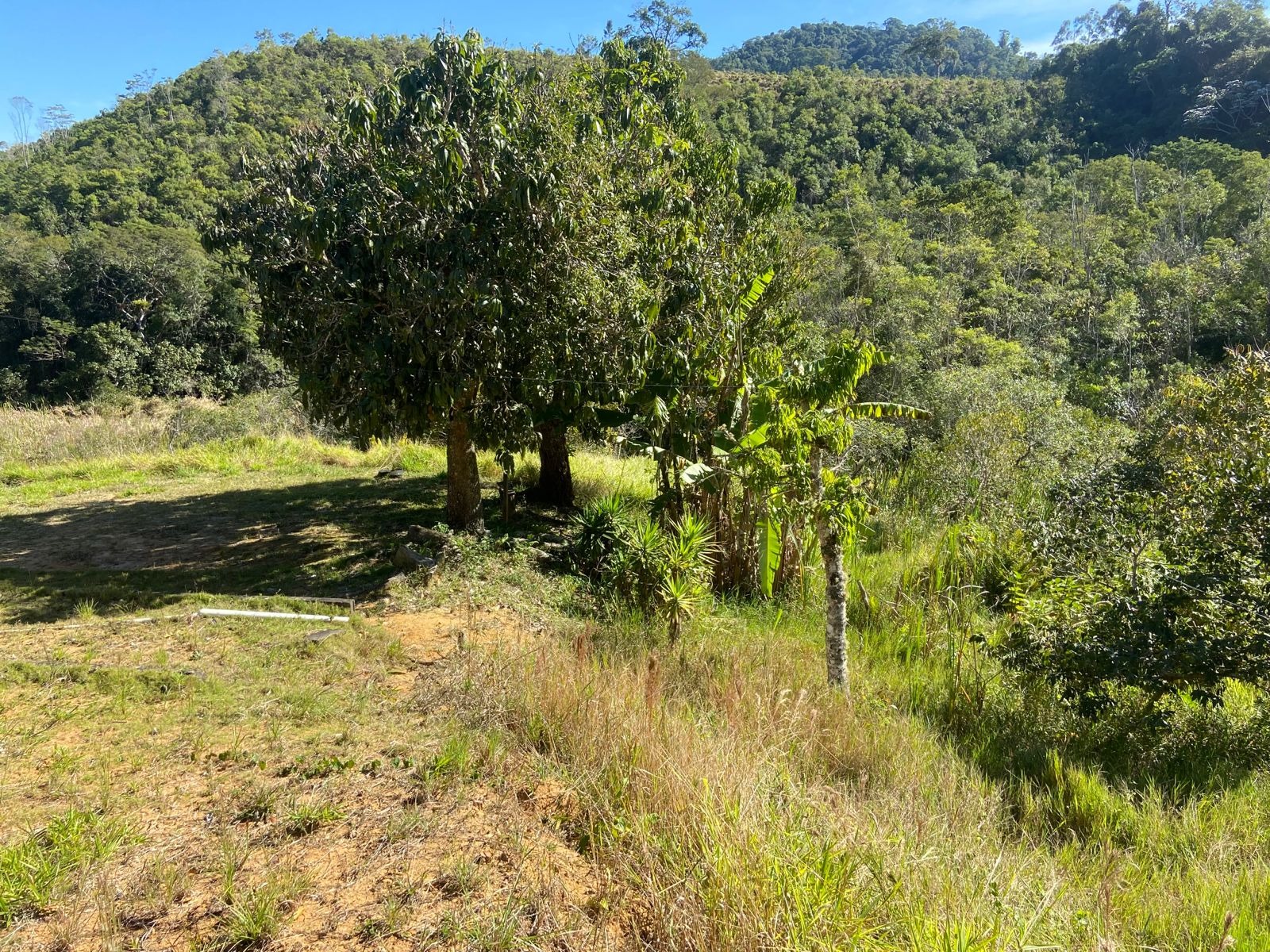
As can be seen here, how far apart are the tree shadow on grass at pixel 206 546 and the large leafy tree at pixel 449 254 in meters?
1.65

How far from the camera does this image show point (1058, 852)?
335cm

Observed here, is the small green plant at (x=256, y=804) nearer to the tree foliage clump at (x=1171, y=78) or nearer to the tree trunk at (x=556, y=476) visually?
the tree trunk at (x=556, y=476)

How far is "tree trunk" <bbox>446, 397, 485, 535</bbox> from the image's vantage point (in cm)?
802

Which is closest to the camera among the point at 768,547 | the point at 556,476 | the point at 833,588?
the point at 833,588

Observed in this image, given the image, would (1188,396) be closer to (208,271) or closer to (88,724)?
(88,724)

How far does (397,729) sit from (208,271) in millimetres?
35941

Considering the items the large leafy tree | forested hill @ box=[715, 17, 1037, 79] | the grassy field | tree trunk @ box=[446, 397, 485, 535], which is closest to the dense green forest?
the large leafy tree

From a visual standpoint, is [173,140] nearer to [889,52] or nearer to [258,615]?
[258,615]

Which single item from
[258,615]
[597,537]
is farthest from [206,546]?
[597,537]

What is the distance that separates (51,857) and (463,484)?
18.6 ft

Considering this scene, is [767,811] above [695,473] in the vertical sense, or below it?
below

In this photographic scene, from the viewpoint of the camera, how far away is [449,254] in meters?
6.54

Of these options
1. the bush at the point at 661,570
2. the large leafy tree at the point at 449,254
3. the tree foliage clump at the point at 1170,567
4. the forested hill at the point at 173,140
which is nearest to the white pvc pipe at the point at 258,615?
the large leafy tree at the point at 449,254

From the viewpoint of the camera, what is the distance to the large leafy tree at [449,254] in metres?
6.54
